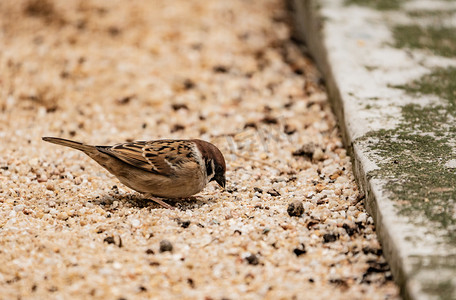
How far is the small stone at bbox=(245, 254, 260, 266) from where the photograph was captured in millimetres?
2814

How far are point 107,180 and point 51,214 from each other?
2.19ft

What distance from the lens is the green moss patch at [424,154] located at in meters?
2.81

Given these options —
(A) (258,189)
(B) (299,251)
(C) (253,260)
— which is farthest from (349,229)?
(A) (258,189)

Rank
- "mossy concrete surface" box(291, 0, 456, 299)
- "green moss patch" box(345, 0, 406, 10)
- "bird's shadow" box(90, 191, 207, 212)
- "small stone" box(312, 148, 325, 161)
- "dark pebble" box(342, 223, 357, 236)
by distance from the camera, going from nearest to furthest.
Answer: "mossy concrete surface" box(291, 0, 456, 299) < "dark pebble" box(342, 223, 357, 236) < "bird's shadow" box(90, 191, 207, 212) < "small stone" box(312, 148, 325, 161) < "green moss patch" box(345, 0, 406, 10)

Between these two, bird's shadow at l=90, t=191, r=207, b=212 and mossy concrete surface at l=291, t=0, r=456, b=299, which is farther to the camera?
bird's shadow at l=90, t=191, r=207, b=212

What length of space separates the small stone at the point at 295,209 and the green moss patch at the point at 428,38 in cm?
227

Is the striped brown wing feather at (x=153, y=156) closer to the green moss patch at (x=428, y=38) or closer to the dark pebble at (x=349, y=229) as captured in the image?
the dark pebble at (x=349, y=229)

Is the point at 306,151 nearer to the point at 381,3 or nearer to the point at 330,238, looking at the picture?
the point at 330,238

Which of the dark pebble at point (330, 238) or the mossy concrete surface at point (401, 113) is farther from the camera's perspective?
the dark pebble at point (330, 238)

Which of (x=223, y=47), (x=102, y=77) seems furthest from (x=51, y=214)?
(x=223, y=47)

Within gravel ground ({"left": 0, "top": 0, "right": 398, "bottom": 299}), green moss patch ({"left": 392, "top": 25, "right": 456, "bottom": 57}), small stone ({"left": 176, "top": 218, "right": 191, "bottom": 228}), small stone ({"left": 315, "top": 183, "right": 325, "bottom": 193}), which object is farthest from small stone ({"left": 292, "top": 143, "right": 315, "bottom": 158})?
green moss patch ({"left": 392, "top": 25, "right": 456, "bottom": 57})

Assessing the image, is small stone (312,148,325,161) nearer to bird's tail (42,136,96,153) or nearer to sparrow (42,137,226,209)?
sparrow (42,137,226,209)

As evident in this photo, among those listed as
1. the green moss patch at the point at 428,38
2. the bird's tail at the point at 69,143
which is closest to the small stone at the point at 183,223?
the bird's tail at the point at 69,143

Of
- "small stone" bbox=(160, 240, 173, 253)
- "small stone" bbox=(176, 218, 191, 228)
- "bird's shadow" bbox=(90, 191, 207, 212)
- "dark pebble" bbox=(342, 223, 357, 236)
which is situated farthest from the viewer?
"bird's shadow" bbox=(90, 191, 207, 212)
